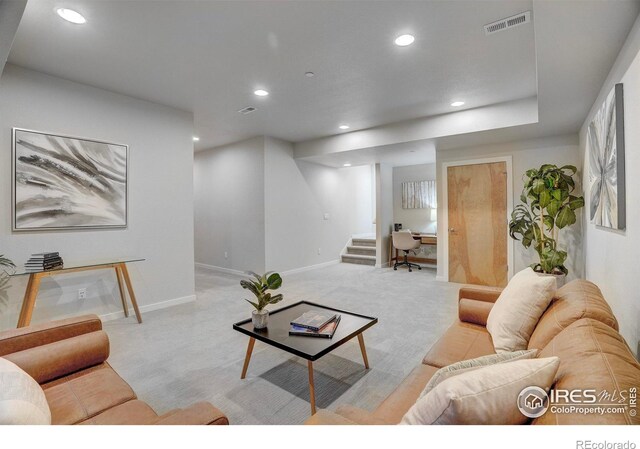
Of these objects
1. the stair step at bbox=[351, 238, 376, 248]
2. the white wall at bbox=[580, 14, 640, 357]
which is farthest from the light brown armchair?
the stair step at bbox=[351, 238, 376, 248]

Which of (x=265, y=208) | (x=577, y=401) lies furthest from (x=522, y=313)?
(x=265, y=208)

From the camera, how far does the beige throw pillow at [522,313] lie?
1.48 m

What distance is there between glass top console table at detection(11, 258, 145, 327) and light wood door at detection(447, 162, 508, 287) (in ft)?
14.9

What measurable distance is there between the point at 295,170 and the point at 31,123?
3771 mm

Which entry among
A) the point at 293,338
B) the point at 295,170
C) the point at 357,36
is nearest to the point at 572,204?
the point at 357,36

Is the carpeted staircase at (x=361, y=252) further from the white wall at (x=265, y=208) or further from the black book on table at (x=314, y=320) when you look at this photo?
the black book on table at (x=314, y=320)

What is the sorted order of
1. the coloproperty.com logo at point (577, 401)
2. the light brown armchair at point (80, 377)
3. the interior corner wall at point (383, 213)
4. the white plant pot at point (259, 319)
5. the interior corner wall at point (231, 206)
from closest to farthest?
the coloproperty.com logo at point (577, 401) < the light brown armchair at point (80, 377) < the white plant pot at point (259, 319) < the interior corner wall at point (231, 206) < the interior corner wall at point (383, 213)

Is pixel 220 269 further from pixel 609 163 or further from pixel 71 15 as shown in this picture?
pixel 609 163

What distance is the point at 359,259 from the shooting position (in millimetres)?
6816

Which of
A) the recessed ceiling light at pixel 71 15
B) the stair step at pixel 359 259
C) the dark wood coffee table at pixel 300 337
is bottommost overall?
the stair step at pixel 359 259

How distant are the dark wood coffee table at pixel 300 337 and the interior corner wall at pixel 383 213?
169 inches

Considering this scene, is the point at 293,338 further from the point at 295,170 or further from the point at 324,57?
the point at 295,170

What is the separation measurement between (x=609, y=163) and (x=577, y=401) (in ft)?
6.78

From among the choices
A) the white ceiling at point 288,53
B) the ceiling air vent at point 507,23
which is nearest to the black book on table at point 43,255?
the white ceiling at point 288,53
